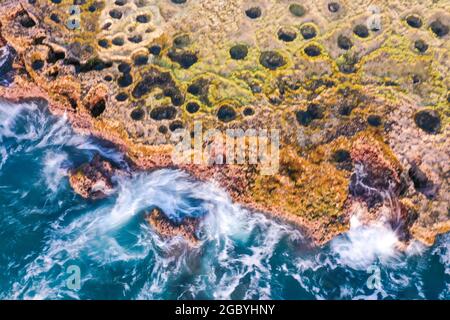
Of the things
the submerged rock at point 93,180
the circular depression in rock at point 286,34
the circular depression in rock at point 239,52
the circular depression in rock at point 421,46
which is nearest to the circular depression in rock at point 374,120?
the circular depression in rock at point 421,46

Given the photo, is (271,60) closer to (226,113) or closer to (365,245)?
(226,113)

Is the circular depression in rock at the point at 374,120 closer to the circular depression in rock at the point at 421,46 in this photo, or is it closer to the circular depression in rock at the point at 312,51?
the circular depression in rock at the point at 312,51

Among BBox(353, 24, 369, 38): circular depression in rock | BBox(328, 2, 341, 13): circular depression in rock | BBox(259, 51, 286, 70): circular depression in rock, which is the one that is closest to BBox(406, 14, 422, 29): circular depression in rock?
BBox(353, 24, 369, 38): circular depression in rock

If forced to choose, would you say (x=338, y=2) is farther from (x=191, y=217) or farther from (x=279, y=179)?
(x=191, y=217)

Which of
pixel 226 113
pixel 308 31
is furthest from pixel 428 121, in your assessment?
pixel 226 113

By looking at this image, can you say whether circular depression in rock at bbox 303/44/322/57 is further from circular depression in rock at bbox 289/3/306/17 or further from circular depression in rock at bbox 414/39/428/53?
circular depression in rock at bbox 414/39/428/53

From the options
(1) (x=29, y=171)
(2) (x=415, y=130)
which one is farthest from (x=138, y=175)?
(2) (x=415, y=130)

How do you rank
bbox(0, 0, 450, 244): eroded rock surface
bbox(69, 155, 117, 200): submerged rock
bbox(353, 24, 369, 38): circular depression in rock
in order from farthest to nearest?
bbox(353, 24, 369, 38): circular depression in rock
bbox(69, 155, 117, 200): submerged rock
bbox(0, 0, 450, 244): eroded rock surface

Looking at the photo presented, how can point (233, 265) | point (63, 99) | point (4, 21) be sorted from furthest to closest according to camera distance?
point (4, 21), point (63, 99), point (233, 265)
